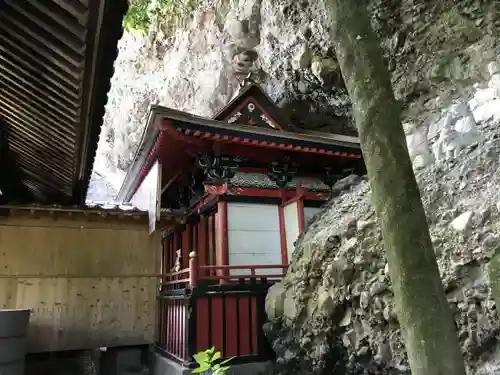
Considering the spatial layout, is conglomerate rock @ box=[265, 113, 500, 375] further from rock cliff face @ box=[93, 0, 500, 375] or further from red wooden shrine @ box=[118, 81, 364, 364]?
red wooden shrine @ box=[118, 81, 364, 364]

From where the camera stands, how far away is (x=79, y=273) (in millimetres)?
7977

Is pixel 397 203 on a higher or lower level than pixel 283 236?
lower

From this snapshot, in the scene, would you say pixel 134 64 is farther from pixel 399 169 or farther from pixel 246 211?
pixel 399 169

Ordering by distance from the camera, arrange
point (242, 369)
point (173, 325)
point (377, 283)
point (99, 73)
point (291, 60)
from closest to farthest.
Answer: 1. point (99, 73)
2. point (377, 283)
3. point (242, 369)
4. point (173, 325)
5. point (291, 60)

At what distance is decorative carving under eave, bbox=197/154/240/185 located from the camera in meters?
8.08

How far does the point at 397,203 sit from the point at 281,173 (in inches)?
248

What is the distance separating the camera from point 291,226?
8500 mm

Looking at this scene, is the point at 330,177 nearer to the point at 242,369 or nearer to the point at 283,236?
the point at 283,236

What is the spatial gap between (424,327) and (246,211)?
6.12m

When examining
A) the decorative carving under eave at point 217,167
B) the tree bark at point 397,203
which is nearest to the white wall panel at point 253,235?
the decorative carving under eave at point 217,167

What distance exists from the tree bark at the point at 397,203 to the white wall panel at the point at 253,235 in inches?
215

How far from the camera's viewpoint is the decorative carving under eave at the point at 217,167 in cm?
808

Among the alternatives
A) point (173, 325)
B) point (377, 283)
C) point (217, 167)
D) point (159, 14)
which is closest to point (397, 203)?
point (377, 283)

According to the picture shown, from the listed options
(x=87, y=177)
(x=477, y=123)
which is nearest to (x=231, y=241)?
(x=87, y=177)
